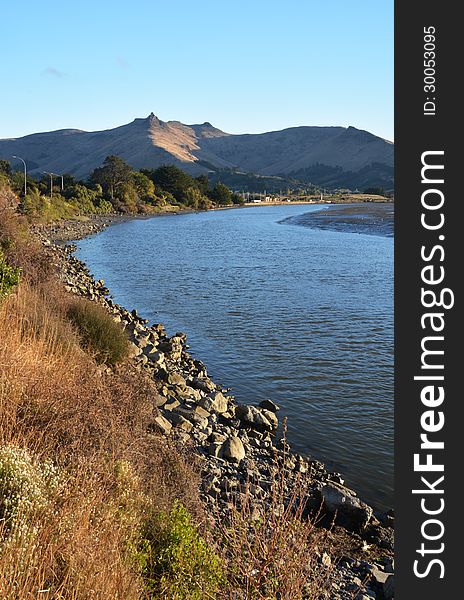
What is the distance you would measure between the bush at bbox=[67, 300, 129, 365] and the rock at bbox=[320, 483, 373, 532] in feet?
14.5

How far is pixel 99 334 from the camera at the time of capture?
35.5 ft

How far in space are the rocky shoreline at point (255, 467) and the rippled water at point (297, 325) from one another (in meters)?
0.60

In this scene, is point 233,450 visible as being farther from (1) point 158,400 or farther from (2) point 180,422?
(1) point 158,400

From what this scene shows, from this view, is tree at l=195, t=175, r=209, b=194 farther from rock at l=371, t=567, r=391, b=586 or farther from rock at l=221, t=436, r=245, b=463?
rock at l=371, t=567, r=391, b=586

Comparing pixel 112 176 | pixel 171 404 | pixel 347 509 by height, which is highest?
pixel 112 176

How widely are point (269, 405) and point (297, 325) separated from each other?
21.8 ft

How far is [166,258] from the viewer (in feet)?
114

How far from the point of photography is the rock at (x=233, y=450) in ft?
27.0

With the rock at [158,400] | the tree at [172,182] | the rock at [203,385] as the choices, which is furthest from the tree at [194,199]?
the rock at [158,400]

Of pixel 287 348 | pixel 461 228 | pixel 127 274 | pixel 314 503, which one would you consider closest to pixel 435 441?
pixel 461 228

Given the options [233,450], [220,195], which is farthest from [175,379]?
[220,195]

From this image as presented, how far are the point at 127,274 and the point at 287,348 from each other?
15.1 meters

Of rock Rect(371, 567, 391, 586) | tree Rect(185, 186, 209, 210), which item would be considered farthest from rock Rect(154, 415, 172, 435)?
tree Rect(185, 186, 209, 210)

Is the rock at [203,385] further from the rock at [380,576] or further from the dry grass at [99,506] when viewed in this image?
the rock at [380,576]
